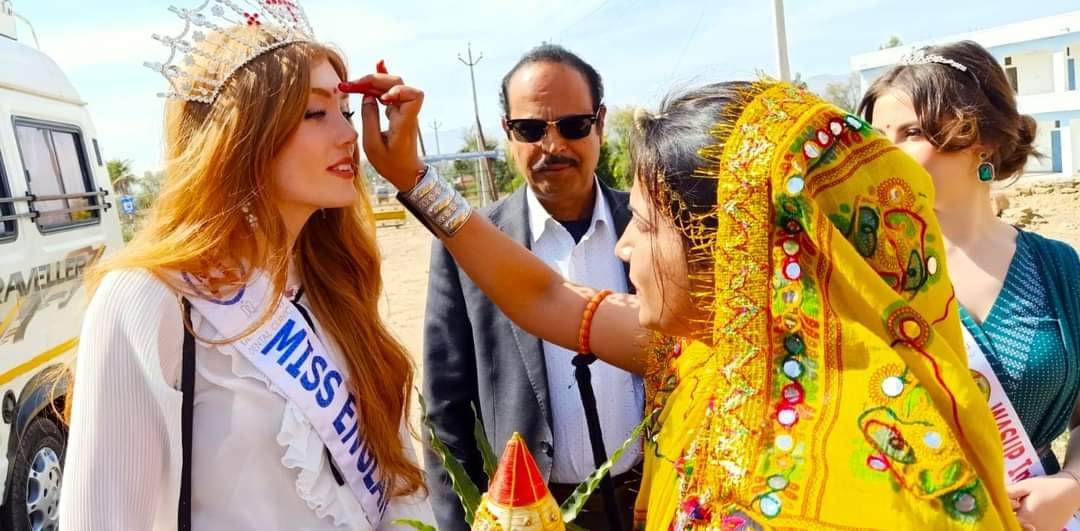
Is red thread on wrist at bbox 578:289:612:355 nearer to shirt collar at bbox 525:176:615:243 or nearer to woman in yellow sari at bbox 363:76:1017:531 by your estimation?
woman in yellow sari at bbox 363:76:1017:531

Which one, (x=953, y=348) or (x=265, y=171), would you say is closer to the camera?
(x=953, y=348)

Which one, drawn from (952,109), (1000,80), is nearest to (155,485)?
(952,109)

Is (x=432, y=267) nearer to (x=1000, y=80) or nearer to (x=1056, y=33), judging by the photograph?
(x=1000, y=80)

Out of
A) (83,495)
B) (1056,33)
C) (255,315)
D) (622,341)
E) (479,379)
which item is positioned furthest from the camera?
(1056,33)

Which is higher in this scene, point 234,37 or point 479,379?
point 234,37

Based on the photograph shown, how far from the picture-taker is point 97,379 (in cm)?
139

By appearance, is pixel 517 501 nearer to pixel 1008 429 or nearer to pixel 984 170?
pixel 1008 429

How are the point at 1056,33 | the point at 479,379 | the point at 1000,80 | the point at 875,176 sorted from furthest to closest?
the point at 1056,33 → the point at 479,379 → the point at 1000,80 → the point at 875,176

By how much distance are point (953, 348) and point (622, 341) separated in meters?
0.84

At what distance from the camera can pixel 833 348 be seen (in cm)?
125

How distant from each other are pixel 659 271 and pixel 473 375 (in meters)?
1.27

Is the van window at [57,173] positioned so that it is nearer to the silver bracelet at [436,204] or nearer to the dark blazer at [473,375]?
the dark blazer at [473,375]

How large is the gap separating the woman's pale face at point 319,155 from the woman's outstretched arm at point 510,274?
0.38ft

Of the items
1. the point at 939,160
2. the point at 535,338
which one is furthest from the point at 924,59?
the point at 535,338
